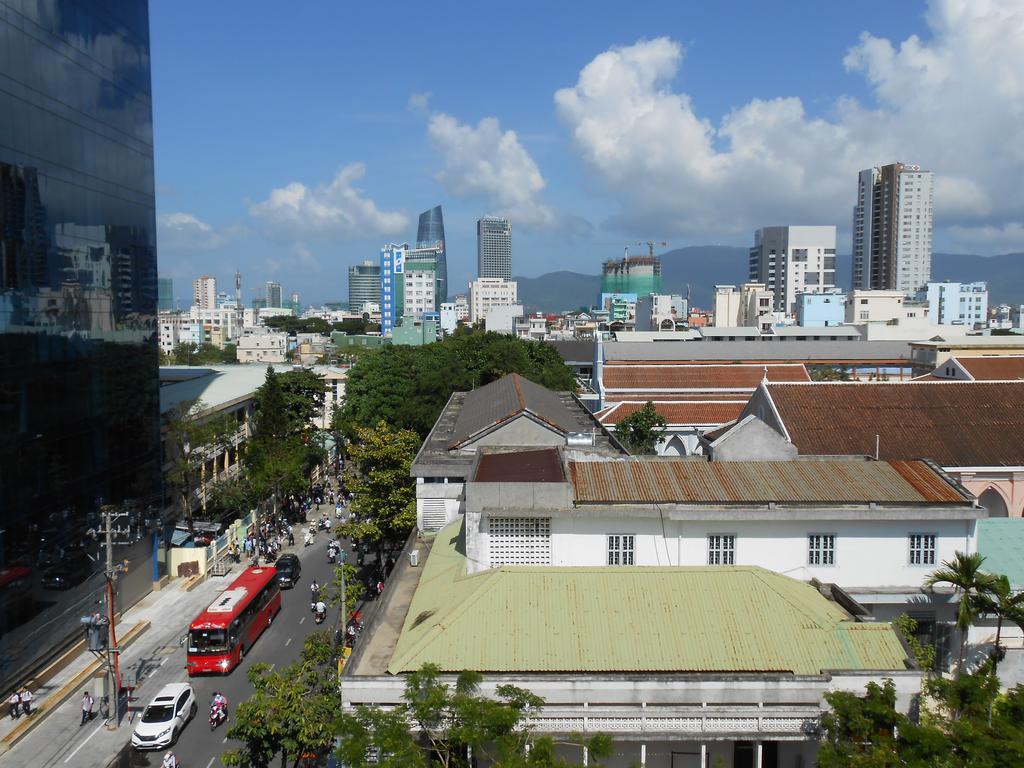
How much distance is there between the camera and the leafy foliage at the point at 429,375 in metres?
45.3

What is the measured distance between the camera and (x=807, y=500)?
19016 millimetres

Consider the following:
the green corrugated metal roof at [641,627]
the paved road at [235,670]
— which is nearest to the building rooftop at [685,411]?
the paved road at [235,670]

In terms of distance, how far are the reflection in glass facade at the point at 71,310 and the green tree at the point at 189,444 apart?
5004mm

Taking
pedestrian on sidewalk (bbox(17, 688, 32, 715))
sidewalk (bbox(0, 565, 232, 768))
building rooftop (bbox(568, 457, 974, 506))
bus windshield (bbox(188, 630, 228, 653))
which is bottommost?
sidewalk (bbox(0, 565, 232, 768))

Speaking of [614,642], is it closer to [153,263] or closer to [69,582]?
[69,582]

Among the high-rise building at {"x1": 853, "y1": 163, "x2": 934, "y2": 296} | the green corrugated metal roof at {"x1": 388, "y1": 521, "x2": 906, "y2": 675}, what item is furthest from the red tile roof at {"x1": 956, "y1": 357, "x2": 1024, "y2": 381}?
the high-rise building at {"x1": 853, "y1": 163, "x2": 934, "y2": 296}

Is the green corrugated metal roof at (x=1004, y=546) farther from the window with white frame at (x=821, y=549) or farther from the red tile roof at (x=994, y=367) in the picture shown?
the red tile roof at (x=994, y=367)

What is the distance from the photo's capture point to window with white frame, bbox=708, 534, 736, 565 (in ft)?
61.5

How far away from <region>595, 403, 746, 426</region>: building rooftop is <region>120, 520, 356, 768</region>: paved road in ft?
71.7

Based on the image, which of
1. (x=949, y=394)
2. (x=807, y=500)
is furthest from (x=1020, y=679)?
(x=949, y=394)

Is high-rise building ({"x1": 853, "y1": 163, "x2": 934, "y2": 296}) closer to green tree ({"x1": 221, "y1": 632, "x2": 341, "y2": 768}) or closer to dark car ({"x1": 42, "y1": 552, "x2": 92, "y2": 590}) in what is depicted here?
dark car ({"x1": 42, "y1": 552, "x2": 92, "y2": 590})

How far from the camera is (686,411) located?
170 ft

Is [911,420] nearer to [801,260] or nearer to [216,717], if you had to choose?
[216,717]

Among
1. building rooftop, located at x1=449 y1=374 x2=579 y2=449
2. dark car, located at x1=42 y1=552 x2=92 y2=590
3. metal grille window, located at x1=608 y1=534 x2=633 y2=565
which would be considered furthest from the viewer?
building rooftop, located at x1=449 y1=374 x2=579 y2=449
